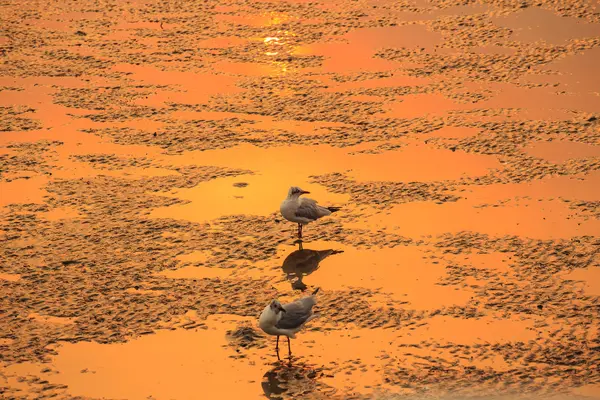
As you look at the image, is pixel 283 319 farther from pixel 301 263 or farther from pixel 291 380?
pixel 301 263

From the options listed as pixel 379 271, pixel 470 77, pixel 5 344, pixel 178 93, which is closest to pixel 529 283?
pixel 379 271

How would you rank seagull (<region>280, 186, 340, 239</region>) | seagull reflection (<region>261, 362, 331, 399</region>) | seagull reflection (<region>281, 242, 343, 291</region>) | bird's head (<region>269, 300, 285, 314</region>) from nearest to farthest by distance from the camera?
seagull reflection (<region>261, 362, 331, 399</region>), bird's head (<region>269, 300, 285, 314</region>), seagull reflection (<region>281, 242, 343, 291</region>), seagull (<region>280, 186, 340, 239</region>)

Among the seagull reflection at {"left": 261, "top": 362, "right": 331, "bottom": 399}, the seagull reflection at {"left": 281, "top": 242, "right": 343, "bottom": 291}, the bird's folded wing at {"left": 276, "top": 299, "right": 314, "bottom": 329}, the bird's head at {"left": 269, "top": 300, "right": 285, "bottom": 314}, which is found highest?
the bird's head at {"left": 269, "top": 300, "right": 285, "bottom": 314}

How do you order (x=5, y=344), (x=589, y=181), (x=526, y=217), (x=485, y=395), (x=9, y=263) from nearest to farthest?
(x=485, y=395) → (x=5, y=344) → (x=9, y=263) → (x=526, y=217) → (x=589, y=181)

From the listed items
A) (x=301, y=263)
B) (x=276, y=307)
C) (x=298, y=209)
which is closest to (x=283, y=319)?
(x=276, y=307)

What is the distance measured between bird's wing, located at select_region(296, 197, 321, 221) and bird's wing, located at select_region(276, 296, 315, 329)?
1.36m

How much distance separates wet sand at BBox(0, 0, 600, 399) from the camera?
6.70 m

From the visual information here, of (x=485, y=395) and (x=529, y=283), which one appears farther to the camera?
(x=529, y=283)

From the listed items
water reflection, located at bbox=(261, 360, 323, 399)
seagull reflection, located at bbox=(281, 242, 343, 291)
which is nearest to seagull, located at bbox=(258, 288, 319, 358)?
water reflection, located at bbox=(261, 360, 323, 399)

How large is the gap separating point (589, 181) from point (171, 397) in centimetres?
470

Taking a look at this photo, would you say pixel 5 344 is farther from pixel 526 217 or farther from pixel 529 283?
pixel 526 217

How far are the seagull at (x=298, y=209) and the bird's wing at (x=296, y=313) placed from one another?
1351mm

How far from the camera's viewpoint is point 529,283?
24.8 feet

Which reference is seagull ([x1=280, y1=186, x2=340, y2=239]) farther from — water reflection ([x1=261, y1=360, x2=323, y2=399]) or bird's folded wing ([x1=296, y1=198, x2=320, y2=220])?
water reflection ([x1=261, y1=360, x2=323, y2=399])
